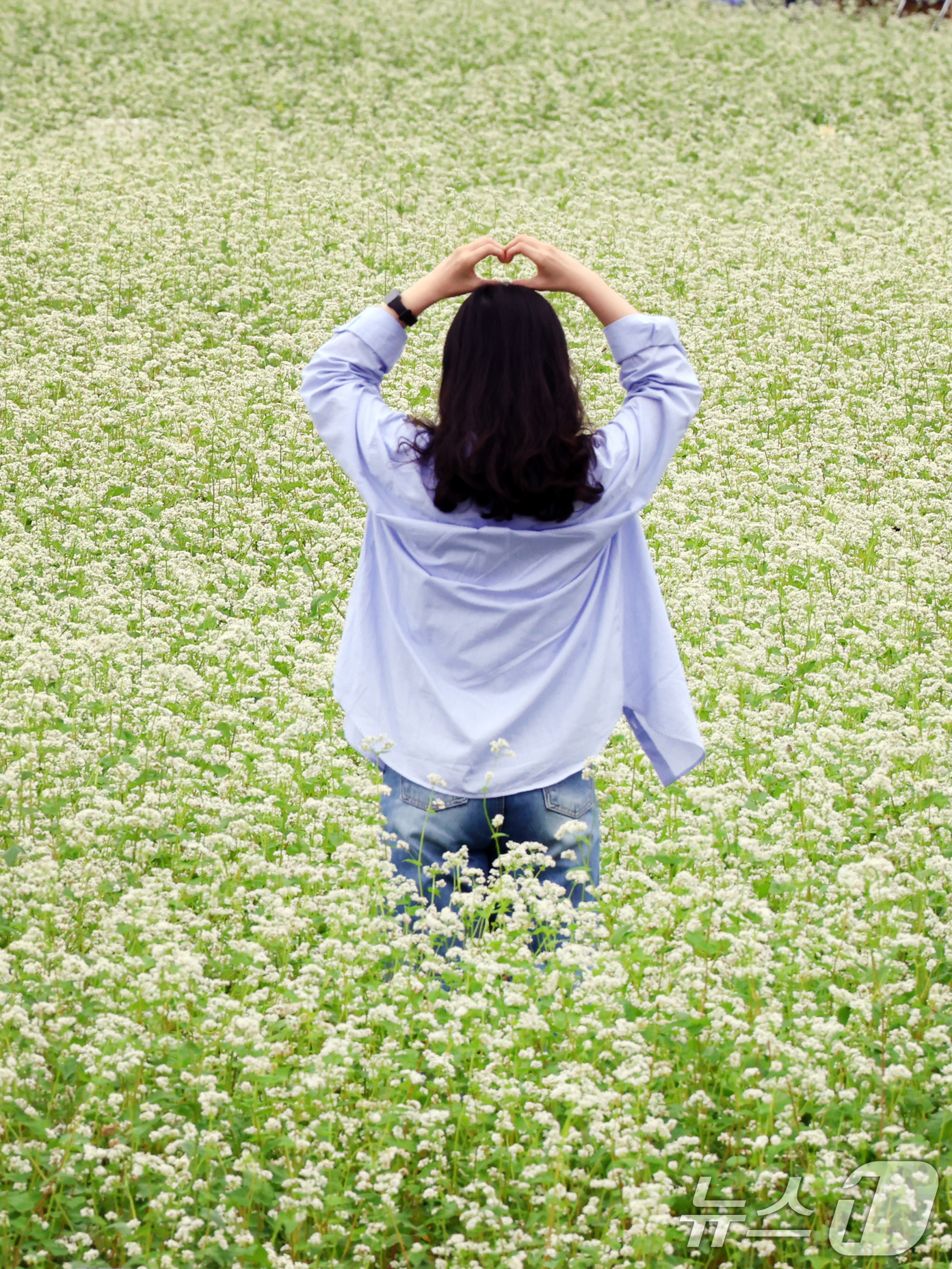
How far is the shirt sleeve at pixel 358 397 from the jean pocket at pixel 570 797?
40.8 inches

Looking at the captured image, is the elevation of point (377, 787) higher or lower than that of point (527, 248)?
lower

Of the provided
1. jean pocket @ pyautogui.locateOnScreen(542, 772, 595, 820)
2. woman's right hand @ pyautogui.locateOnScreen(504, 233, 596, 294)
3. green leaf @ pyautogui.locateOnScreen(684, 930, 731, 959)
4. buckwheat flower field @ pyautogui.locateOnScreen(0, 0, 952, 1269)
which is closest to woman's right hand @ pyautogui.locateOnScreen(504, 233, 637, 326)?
woman's right hand @ pyautogui.locateOnScreen(504, 233, 596, 294)

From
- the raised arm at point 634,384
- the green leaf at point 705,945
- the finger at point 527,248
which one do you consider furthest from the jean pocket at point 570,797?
the finger at point 527,248

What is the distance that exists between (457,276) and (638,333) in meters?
0.58

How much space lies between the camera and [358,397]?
3.93 m

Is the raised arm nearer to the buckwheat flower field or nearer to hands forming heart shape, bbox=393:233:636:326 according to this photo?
hands forming heart shape, bbox=393:233:636:326

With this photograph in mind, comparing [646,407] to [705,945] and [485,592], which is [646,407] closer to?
[485,592]

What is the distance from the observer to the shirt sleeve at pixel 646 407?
12.6ft

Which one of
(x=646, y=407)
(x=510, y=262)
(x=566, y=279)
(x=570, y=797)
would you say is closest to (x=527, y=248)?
(x=510, y=262)

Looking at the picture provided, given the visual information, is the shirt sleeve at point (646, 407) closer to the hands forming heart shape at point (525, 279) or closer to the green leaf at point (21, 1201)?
the hands forming heart shape at point (525, 279)

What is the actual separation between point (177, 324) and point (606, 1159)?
991 cm

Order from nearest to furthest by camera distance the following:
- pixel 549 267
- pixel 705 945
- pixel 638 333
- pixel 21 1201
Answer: pixel 21 1201 → pixel 549 267 → pixel 638 333 → pixel 705 945

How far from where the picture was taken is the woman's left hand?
371 cm

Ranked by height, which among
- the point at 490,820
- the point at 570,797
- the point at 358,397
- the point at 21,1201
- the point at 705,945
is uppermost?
the point at 358,397
